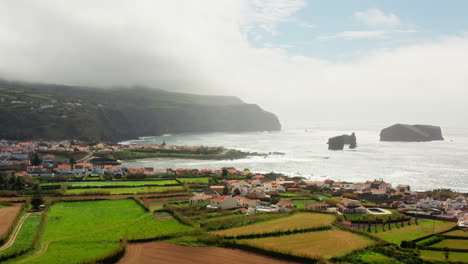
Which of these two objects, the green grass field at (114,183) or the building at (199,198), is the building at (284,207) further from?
the green grass field at (114,183)

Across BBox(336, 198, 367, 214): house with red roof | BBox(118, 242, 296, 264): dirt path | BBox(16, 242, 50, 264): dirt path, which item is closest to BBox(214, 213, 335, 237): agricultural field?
BBox(336, 198, 367, 214): house with red roof

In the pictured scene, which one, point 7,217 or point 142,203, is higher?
point 142,203

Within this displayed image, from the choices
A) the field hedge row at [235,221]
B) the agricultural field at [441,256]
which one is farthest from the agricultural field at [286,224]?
the agricultural field at [441,256]

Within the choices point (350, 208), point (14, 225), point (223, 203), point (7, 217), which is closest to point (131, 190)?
point (223, 203)

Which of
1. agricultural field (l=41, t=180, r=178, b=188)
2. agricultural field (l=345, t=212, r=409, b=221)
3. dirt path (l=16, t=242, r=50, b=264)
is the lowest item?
agricultural field (l=41, t=180, r=178, b=188)

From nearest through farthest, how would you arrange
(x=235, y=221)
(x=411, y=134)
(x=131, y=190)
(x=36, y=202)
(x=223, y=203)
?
(x=235, y=221) → (x=36, y=202) → (x=223, y=203) → (x=131, y=190) → (x=411, y=134)

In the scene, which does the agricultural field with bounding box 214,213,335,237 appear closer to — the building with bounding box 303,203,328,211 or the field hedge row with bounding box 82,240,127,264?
the building with bounding box 303,203,328,211

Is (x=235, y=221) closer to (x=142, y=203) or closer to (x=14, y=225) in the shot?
(x=142, y=203)
